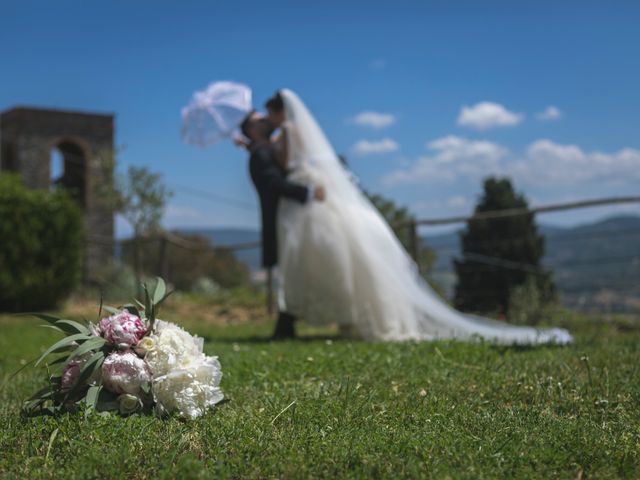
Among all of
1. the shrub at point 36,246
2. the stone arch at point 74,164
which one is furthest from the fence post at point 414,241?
the stone arch at point 74,164

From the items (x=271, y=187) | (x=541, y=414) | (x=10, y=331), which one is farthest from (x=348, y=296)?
(x=10, y=331)

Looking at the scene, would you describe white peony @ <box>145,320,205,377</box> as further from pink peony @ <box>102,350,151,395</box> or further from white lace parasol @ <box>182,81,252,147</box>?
white lace parasol @ <box>182,81,252,147</box>

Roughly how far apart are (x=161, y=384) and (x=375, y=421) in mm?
1006

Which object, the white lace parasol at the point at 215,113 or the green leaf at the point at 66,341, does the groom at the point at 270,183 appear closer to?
the white lace parasol at the point at 215,113

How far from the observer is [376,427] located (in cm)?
320

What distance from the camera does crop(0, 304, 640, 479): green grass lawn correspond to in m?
Answer: 2.71

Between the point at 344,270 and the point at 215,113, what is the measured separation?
2465mm

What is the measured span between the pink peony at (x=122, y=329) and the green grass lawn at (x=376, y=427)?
1.32 ft

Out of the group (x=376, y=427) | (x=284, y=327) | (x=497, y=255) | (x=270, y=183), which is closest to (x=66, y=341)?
(x=376, y=427)

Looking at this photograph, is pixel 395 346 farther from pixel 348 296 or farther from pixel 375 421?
pixel 375 421

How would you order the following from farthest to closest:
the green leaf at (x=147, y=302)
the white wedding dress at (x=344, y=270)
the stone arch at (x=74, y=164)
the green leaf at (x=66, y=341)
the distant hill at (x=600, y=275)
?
1. the stone arch at (x=74, y=164)
2. the distant hill at (x=600, y=275)
3. the white wedding dress at (x=344, y=270)
4. the green leaf at (x=147, y=302)
5. the green leaf at (x=66, y=341)

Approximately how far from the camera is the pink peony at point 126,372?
3449 millimetres

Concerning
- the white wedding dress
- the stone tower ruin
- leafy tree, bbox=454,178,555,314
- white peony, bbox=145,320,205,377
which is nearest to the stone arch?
the stone tower ruin

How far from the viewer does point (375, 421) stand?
10.9 feet
